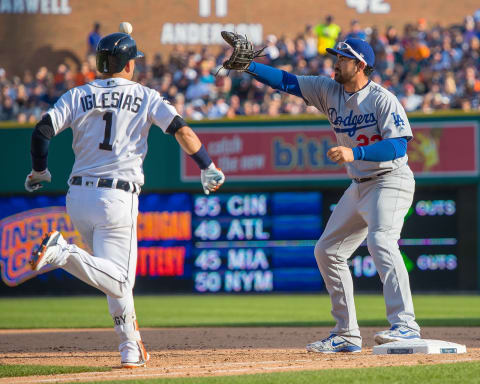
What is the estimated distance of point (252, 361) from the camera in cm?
600

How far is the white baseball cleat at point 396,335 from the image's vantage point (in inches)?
242

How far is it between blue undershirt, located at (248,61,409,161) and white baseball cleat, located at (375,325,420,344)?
113 centimetres

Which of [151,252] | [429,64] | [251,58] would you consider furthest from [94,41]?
[251,58]

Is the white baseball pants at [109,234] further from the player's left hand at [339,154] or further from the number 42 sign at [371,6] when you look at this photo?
the number 42 sign at [371,6]

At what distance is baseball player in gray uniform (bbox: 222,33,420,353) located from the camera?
20.4 ft

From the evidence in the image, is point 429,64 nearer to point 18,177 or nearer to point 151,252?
point 151,252

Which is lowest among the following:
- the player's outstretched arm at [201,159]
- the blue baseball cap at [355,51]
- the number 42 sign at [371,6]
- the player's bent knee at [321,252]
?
the player's bent knee at [321,252]

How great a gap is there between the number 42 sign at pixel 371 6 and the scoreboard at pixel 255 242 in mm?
6899

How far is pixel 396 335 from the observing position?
6.16 metres

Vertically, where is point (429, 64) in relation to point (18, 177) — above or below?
above

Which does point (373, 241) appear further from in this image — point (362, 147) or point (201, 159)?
point (201, 159)

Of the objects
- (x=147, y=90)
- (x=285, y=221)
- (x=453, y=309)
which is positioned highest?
(x=147, y=90)

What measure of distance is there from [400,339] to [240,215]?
9.83 metres

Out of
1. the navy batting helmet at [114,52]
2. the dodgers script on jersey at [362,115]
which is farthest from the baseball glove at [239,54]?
the navy batting helmet at [114,52]
